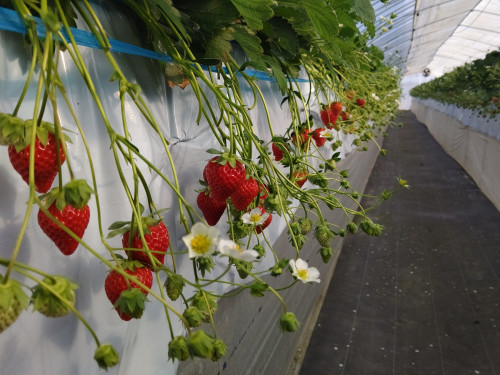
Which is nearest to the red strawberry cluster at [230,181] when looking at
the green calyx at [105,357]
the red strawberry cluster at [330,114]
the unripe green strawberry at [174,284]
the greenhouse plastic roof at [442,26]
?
the unripe green strawberry at [174,284]

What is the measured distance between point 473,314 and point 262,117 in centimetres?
213

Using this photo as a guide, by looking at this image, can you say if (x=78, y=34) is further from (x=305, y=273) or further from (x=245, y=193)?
(x=305, y=273)

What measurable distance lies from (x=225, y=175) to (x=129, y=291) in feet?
0.56

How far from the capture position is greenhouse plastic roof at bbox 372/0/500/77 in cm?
707

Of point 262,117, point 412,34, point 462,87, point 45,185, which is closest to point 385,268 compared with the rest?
point 262,117

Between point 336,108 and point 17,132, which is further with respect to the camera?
point 336,108

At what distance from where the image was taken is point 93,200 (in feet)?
1.81

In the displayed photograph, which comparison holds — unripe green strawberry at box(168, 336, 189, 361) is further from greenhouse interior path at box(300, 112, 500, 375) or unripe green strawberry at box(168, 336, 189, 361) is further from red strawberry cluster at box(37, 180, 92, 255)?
greenhouse interior path at box(300, 112, 500, 375)

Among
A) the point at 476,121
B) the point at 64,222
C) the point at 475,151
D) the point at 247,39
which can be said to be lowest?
the point at 475,151

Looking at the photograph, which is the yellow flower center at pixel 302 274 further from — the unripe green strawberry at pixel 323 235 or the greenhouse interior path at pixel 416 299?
the greenhouse interior path at pixel 416 299

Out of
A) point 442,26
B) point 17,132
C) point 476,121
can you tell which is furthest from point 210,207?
point 442,26

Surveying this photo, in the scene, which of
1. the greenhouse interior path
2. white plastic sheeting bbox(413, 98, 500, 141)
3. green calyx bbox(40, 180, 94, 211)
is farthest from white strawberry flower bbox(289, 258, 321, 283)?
white plastic sheeting bbox(413, 98, 500, 141)

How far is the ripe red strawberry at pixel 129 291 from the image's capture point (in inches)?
13.6

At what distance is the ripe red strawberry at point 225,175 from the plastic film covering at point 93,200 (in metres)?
0.14
